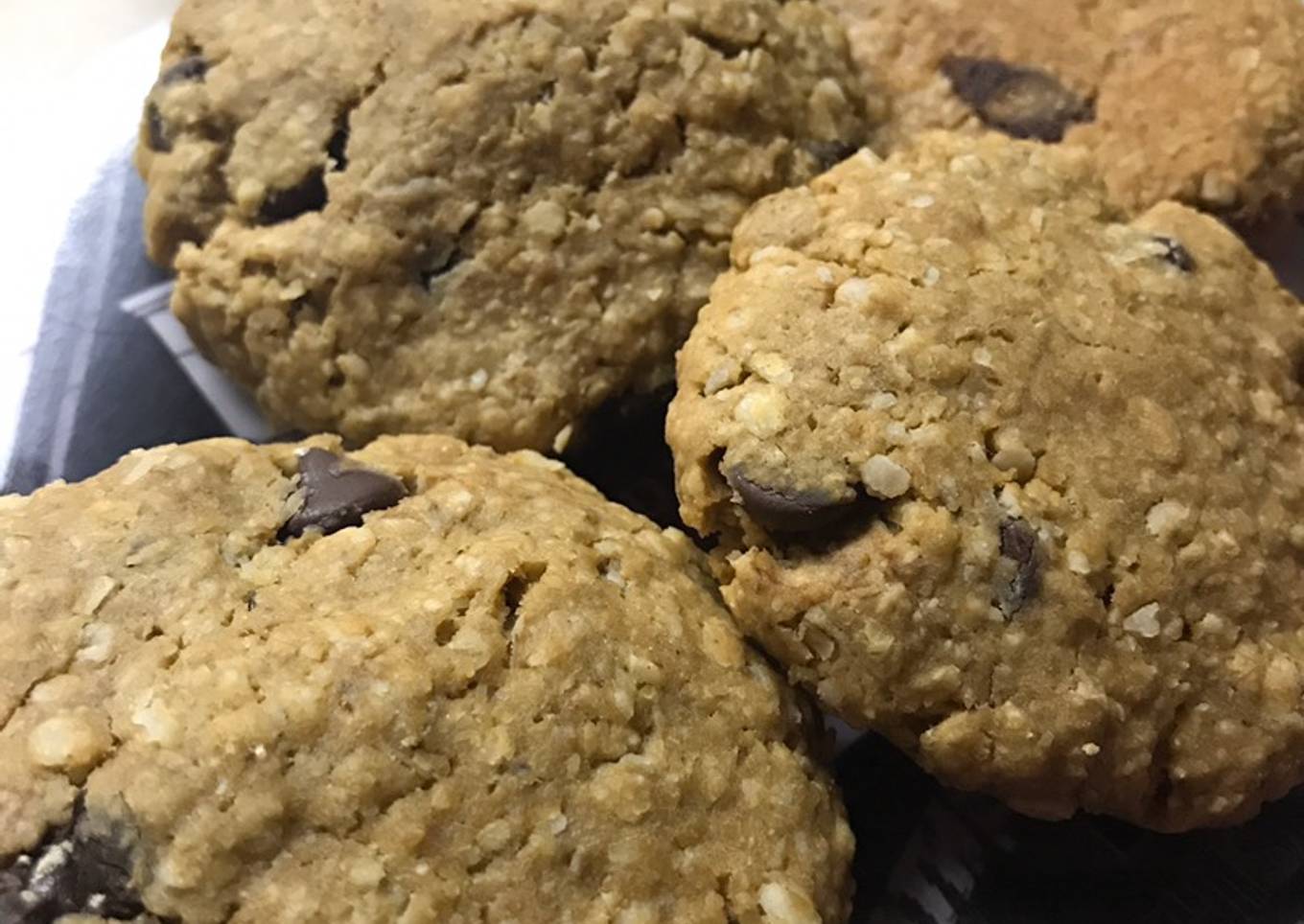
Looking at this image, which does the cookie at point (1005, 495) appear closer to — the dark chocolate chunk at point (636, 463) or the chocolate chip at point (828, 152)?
the chocolate chip at point (828, 152)

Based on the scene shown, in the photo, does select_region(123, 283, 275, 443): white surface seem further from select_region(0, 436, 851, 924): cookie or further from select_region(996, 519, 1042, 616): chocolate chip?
select_region(996, 519, 1042, 616): chocolate chip

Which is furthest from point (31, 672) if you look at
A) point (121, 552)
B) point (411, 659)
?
point (411, 659)

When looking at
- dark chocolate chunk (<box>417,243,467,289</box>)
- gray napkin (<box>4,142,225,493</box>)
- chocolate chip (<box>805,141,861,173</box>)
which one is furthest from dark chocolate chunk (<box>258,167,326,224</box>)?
chocolate chip (<box>805,141,861,173</box>)

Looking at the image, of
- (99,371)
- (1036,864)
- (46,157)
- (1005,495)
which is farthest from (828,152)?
(46,157)

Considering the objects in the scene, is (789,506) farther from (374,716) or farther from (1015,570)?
(374,716)

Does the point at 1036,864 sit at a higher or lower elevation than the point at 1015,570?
lower

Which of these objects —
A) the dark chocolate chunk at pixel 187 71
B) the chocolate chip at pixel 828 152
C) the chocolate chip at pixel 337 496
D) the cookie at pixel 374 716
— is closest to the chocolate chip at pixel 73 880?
the cookie at pixel 374 716

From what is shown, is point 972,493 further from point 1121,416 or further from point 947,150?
point 947,150
